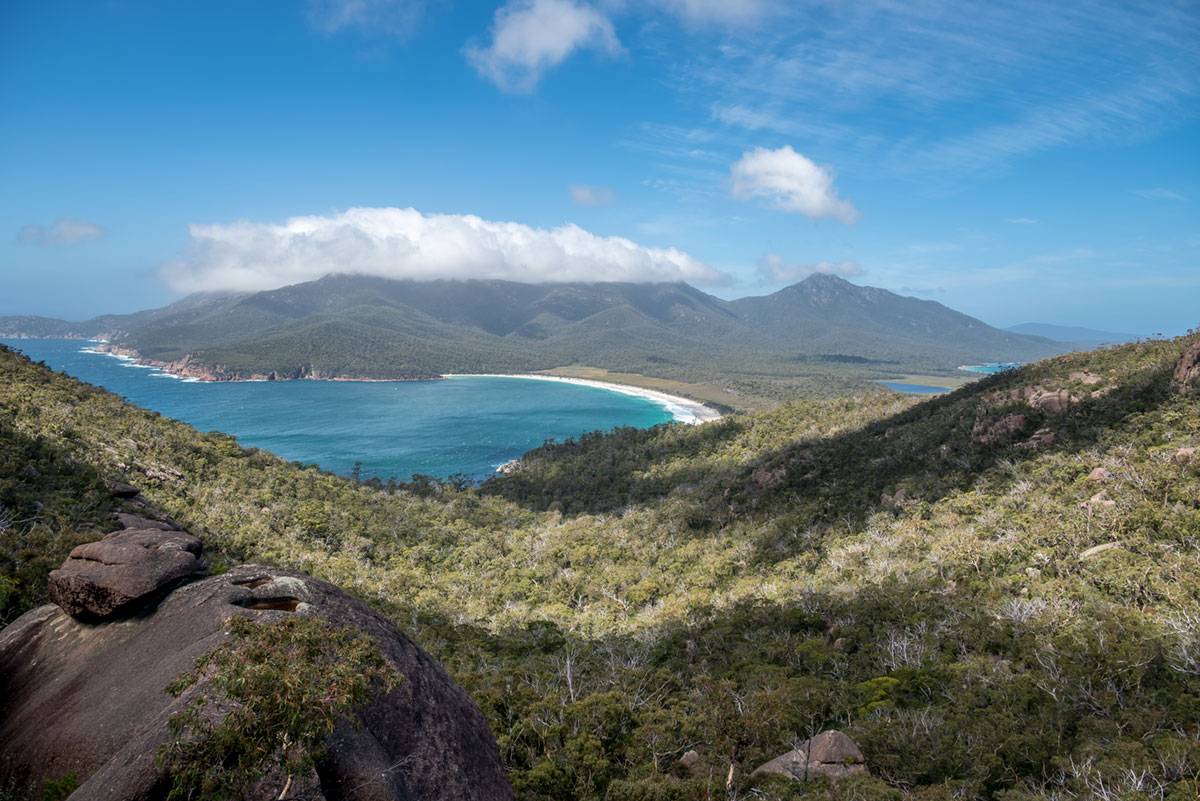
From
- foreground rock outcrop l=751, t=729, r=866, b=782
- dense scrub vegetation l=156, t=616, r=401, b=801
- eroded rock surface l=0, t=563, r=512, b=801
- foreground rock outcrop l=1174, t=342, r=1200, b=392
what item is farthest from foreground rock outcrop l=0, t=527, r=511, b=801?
foreground rock outcrop l=1174, t=342, r=1200, b=392

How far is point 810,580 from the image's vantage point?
36531mm

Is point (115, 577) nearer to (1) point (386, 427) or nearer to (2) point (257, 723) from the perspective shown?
(2) point (257, 723)

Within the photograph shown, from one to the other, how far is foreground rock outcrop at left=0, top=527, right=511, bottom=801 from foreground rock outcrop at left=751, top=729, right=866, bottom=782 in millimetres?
8505

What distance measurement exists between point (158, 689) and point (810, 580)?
34.5m

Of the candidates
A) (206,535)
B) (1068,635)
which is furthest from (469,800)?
(206,535)

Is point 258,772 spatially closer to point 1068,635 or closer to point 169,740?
point 169,740

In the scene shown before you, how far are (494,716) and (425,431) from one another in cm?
14782

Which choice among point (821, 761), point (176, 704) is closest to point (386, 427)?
point (821, 761)

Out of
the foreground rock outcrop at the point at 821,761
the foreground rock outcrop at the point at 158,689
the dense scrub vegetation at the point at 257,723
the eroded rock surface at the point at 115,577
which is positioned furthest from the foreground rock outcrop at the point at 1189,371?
the eroded rock surface at the point at 115,577

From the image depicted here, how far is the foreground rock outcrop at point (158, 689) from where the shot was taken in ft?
29.8

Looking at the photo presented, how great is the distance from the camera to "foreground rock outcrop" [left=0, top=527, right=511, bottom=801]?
29.8ft

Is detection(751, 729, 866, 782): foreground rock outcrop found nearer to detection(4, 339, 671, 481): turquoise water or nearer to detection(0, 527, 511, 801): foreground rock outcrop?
detection(0, 527, 511, 801): foreground rock outcrop

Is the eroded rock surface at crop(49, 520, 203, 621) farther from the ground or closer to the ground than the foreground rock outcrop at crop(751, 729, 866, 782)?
farther from the ground

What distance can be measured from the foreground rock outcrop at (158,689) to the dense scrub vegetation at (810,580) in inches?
195
